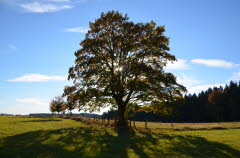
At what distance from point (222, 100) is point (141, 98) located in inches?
3162

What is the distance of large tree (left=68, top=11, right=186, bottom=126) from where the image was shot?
97.9 feet

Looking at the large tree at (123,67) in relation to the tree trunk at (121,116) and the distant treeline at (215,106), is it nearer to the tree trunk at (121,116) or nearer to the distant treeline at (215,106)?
the tree trunk at (121,116)

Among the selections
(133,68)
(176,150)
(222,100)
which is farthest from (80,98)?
(222,100)

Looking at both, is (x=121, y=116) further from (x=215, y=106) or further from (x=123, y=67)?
(x=215, y=106)

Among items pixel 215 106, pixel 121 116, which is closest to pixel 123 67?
pixel 121 116

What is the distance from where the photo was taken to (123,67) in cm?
3152

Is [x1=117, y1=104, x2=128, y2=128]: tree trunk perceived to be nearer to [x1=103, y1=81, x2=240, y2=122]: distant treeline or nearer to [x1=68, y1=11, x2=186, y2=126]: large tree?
[x1=68, y1=11, x2=186, y2=126]: large tree

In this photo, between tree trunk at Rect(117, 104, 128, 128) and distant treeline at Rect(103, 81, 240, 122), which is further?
distant treeline at Rect(103, 81, 240, 122)

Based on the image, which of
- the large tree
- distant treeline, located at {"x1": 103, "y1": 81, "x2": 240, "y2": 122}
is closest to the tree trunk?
the large tree

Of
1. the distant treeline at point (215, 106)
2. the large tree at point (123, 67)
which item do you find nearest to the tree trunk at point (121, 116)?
the large tree at point (123, 67)

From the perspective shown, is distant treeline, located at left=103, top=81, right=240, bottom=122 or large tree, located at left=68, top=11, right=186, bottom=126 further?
distant treeline, located at left=103, top=81, right=240, bottom=122

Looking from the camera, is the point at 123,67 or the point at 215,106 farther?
the point at 215,106

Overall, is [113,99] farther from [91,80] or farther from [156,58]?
[156,58]

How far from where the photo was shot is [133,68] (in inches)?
1184
